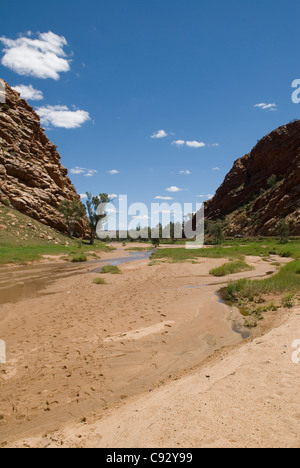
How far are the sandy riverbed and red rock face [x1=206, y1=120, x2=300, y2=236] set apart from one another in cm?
5672

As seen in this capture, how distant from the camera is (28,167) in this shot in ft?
179

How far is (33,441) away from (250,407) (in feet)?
9.93

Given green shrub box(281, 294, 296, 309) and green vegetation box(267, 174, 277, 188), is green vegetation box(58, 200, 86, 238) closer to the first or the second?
green shrub box(281, 294, 296, 309)

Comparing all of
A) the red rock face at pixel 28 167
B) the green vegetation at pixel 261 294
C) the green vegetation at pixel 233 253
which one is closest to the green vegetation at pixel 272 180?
the green vegetation at pixel 233 253

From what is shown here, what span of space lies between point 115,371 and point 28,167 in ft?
189

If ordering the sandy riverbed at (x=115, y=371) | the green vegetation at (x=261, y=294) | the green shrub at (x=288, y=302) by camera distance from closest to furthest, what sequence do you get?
the sandy riverbed at (x=115, y=371), the green shrub at (x=288, y=302), the green vegetation at (x=261, y=294)

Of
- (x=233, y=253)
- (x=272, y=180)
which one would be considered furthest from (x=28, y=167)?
(x=272, y=180)

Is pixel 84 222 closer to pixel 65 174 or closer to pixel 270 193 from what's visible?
pixel 65 174

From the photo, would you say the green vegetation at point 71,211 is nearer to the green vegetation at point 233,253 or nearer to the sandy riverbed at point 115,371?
the green vegetation at point 233,253

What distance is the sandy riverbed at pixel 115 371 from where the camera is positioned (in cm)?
346

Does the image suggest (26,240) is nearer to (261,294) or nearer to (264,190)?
(261,294)

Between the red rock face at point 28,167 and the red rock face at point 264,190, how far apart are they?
1968 inches

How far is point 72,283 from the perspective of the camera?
16625 mm
